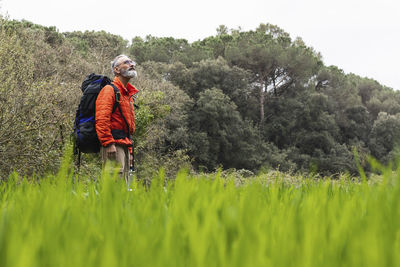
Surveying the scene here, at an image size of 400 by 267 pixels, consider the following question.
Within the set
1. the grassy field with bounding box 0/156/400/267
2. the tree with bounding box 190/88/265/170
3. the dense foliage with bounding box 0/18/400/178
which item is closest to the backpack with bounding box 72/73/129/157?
the grassy field with bounding box 0/156/400/267

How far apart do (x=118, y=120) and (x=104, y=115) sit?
0.80ft

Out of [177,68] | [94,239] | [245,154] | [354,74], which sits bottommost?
[245,154]

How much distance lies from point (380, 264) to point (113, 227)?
532mm

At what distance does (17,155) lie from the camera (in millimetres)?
8062

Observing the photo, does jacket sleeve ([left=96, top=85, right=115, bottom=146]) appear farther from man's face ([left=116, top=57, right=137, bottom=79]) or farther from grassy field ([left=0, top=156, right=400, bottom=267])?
grassy field ([left=0, top=156, right=400, bottom=267])

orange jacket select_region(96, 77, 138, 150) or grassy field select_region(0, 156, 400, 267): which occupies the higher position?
orange jacket select_region(96, 77, 138, 150)

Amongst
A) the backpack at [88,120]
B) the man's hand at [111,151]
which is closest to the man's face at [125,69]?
the backpack at [88,120]

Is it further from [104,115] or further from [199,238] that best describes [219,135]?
[199,238]

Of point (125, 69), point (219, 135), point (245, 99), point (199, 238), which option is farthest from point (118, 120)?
point (245, 99)

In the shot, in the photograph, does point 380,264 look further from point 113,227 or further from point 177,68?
point 177,68

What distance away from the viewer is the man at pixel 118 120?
4.02m

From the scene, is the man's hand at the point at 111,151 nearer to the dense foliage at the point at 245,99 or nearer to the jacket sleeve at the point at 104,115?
the jacket sleeve at the point at 104,115

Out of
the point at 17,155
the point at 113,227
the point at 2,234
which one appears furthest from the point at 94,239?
the point at 17,155

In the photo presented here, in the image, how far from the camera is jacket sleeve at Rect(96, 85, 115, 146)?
401cm
